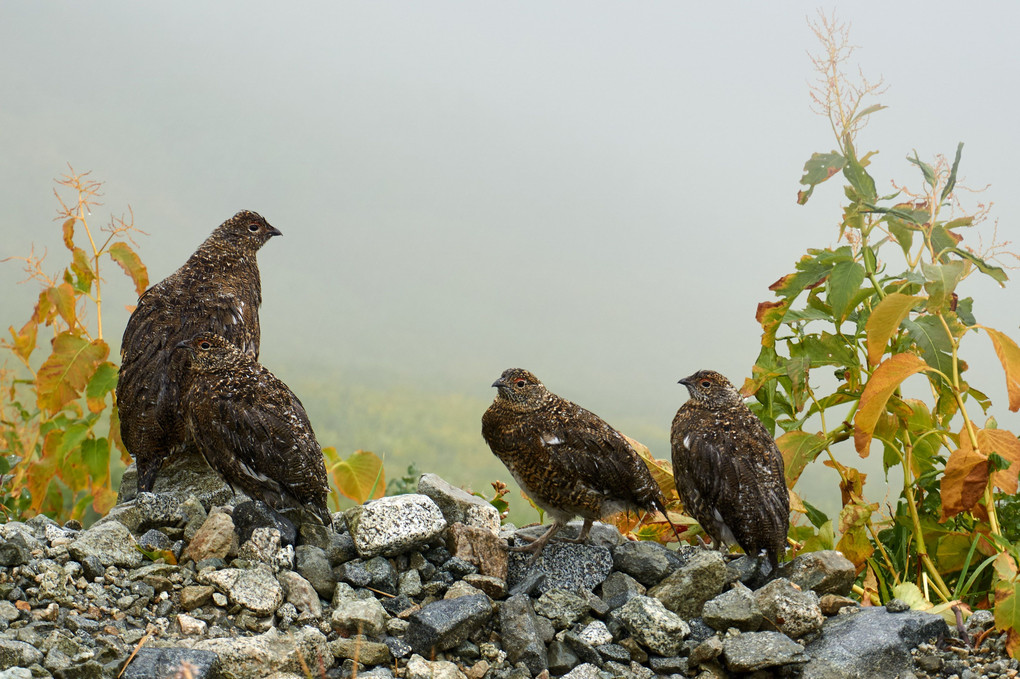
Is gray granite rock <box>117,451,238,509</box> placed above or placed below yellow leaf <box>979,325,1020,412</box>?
below

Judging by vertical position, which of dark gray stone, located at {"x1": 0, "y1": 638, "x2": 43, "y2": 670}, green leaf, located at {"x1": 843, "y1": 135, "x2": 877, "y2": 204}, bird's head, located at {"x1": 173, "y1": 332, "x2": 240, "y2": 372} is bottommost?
dark gray stone, located at {"x1": 0, "y1": 638, "x2": 43, "y2": 670}

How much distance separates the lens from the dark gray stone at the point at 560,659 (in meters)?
4.76

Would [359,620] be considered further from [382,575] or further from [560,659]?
[560,659]

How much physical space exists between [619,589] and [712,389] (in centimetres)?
137

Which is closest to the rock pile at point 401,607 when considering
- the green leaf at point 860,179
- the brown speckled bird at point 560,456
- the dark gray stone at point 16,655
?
the dark gray stone at point 16,655

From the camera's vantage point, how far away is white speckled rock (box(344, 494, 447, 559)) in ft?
17.3

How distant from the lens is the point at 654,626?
16.0 ft

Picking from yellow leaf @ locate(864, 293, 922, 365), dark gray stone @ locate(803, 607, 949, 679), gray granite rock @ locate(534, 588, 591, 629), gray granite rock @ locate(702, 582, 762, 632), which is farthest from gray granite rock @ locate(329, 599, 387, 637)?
yellow leaf @ locate(864, 293, 922, 365)

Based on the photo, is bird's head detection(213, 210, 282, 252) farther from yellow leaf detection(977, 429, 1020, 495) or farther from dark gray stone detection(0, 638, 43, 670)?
yellow leaf detection(977, 429, 1020, 495)

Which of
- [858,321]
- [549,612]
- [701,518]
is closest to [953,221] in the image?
[858,321]

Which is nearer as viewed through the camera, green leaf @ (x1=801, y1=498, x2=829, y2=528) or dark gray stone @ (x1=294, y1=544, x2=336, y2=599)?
dark gray stone @ (x1=294, y1=544, x2=336, y2=599)

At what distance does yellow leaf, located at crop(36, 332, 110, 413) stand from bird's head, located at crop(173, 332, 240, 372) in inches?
84.6

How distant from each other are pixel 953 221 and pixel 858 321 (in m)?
1.05

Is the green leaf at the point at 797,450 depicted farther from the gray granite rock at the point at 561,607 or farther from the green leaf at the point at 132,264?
the green leaf at the point at 132,264
